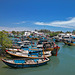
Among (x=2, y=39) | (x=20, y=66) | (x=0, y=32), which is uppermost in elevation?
(x=0, y=32)

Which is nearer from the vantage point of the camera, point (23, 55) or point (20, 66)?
point (20, 66)

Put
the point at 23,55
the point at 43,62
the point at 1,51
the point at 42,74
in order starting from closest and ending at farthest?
the point at 42,74 < the point at 43,62 < the point at 23,55 < the point at 1,51

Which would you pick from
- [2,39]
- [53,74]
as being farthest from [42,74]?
[2,39]

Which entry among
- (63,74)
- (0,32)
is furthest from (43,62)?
(0,32)

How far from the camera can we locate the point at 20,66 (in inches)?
490

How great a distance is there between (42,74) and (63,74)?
9.25 feet

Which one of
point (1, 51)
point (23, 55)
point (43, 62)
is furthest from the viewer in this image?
point (1, 51)

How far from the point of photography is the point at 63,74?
1167 cm

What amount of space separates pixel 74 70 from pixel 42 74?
4.96 metres

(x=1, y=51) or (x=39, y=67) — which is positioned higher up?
(x=1, y=51)

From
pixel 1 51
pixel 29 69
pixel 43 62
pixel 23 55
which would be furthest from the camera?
pixel 1 51

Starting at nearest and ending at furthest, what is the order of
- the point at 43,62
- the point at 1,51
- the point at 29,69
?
the point at 29,69 → the point at 43,62 → the point at 1,51

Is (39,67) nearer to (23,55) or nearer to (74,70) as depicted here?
(23,55)

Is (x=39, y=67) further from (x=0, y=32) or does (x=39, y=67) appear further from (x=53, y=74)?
(x=0, y=32)
